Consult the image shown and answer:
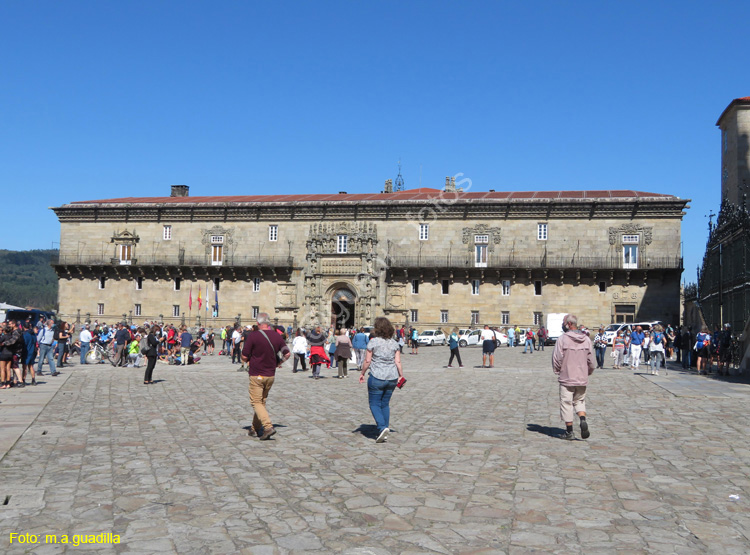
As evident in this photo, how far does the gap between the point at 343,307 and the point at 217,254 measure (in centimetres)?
893

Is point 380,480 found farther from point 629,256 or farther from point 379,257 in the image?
point 379,257

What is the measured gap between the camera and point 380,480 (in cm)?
712

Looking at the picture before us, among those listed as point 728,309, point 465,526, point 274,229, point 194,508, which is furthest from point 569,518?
point 274,229

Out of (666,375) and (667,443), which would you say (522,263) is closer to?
(666,375)

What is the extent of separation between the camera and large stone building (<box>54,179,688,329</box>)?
145 feet

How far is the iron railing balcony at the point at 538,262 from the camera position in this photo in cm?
4353

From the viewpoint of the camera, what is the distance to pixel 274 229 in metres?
48.9

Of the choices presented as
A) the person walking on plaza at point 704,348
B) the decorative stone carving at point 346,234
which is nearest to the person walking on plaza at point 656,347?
the person walking on plaza at point 704,348

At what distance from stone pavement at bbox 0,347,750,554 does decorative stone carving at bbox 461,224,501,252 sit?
107ft

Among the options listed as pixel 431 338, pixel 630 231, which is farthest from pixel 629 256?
pixel 431 338

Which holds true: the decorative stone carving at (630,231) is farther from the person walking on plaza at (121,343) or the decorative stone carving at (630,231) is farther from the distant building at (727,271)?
the person walking on plaza at (121,343)

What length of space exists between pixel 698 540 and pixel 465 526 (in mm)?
1631

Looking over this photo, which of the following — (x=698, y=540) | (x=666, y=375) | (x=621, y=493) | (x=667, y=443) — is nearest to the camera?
(x=698, y=540)

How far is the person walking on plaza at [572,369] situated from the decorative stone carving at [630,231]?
118 ft
